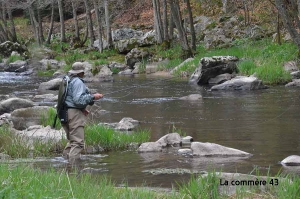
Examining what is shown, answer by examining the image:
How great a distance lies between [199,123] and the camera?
1175 cm

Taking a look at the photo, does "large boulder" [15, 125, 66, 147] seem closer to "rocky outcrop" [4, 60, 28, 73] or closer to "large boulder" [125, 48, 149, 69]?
"large boulder" [125, 48, 149, 69]

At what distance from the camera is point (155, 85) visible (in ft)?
67.3

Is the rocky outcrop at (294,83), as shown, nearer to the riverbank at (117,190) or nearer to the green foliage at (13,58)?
the riverbank at (117,190)

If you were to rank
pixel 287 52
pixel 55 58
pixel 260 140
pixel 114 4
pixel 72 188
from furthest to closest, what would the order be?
pixel 114 4
pixel 55 58
pixel 287 52
pixel 260 140
pixel 72 188

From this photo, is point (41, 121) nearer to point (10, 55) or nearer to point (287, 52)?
point (287, 52)

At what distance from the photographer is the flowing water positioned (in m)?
7.54

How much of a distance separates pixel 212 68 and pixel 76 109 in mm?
12121

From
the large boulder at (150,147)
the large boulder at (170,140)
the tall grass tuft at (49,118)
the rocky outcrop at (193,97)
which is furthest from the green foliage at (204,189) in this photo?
the rocky outcrop at (193,97)

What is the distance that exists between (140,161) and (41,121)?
144 inches

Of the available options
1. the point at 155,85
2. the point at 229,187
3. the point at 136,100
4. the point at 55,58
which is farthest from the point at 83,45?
the point at 229,187

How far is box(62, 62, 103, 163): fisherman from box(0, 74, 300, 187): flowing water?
249 millimetres

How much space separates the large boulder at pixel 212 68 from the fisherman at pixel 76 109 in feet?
38.7

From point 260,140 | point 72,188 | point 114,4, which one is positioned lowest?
point 260,140

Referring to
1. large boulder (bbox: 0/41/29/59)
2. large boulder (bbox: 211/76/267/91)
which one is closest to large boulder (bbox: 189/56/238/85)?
large boulder (bbox: 211/76/267/91)
